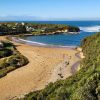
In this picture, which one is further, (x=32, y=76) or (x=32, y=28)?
(x=32, y=28)

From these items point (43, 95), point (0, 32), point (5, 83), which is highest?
point (43, 95)

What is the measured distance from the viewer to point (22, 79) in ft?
101

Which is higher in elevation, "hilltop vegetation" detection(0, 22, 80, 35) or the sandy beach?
the sandy beach

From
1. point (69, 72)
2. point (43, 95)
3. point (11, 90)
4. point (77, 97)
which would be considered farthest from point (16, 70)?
point (77, 97)

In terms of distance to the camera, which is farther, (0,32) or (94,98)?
(0,32)

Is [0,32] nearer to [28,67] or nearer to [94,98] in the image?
[28,67]

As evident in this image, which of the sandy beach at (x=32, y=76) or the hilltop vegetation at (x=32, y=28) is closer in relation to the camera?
the sandy beach at (x=32, y=76)

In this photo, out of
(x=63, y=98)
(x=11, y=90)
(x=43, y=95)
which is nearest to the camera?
(x=63, y=98)

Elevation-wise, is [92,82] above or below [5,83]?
above

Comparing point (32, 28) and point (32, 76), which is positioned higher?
point (32, 76)

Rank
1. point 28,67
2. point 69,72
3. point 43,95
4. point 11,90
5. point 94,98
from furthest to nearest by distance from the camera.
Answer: point 28,67
point 69,72
point 11,90
point 43,95
point 94,98

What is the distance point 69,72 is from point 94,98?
82.5 ft

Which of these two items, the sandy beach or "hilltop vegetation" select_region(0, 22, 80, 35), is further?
"hilltop vegetation" select_region(0, 22, 80, 35)

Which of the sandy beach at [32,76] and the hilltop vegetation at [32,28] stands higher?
the sandy beach at [32,76]
